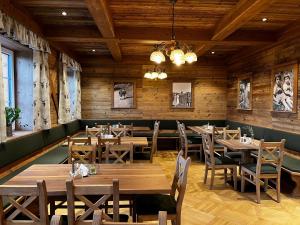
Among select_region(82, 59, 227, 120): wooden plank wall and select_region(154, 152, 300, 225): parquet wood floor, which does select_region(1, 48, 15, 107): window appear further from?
select_region(82, 59, 227, 120): wooden plank wall

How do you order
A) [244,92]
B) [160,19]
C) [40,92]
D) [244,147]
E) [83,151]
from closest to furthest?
[83,151]
[244,147]
[160,19]
[40,92]
[244,92]

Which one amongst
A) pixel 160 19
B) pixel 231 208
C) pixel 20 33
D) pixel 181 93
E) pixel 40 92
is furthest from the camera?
pixel 181 93

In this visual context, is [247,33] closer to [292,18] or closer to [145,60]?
[292,18]

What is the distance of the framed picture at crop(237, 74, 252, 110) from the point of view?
277 inches

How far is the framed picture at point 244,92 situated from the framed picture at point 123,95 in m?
3.18

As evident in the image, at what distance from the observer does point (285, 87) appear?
5.39 metres

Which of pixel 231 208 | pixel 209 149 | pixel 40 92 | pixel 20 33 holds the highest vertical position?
pixel 20 33

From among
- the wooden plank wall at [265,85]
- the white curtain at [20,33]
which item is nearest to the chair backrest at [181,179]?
the white curtain at [20,33]

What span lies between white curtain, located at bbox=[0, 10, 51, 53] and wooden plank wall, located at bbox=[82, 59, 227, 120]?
11.5 ft

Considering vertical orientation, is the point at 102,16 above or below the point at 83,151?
above

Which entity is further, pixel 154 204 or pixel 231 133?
pixel 231 133

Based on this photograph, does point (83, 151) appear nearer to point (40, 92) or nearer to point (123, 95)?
point (40, 92)

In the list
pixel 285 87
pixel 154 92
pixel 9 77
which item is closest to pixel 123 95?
pixel 154 92

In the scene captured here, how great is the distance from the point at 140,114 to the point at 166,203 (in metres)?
6.23
